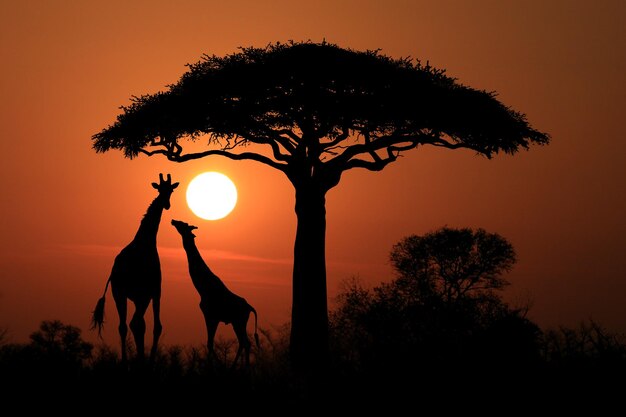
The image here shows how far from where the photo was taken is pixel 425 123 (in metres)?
24.6

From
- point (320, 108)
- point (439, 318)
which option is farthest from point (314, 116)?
point (439, 318)

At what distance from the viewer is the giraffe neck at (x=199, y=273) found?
50.4 ft

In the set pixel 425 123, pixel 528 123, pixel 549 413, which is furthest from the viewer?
pixel 528 123

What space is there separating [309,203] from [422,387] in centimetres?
1099

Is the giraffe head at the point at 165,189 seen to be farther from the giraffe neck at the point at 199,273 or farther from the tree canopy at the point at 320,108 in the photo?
the tree canopy at the point at 320,108

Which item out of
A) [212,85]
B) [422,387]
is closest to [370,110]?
[212,85]

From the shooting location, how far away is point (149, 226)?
14.7 metres

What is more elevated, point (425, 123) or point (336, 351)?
point (425, 123)

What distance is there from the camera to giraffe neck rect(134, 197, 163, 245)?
14.6 meters

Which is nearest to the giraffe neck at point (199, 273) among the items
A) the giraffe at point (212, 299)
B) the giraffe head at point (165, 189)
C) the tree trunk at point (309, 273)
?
the giraffe at point (212, 299)

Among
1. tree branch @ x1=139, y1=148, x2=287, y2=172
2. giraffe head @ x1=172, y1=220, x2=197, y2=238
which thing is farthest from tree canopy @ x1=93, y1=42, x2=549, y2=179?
giraffe head @ x1=172, y1=220, x2=197, y2=238

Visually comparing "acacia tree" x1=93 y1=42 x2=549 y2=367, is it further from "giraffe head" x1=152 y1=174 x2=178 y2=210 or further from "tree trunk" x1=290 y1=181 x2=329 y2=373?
"giraffe head" x1=152 y1=174 x2=178 y2=210

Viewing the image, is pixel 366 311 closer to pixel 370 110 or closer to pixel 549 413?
pixel 370 110

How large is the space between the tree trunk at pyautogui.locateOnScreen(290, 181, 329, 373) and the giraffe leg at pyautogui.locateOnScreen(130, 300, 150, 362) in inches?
333
